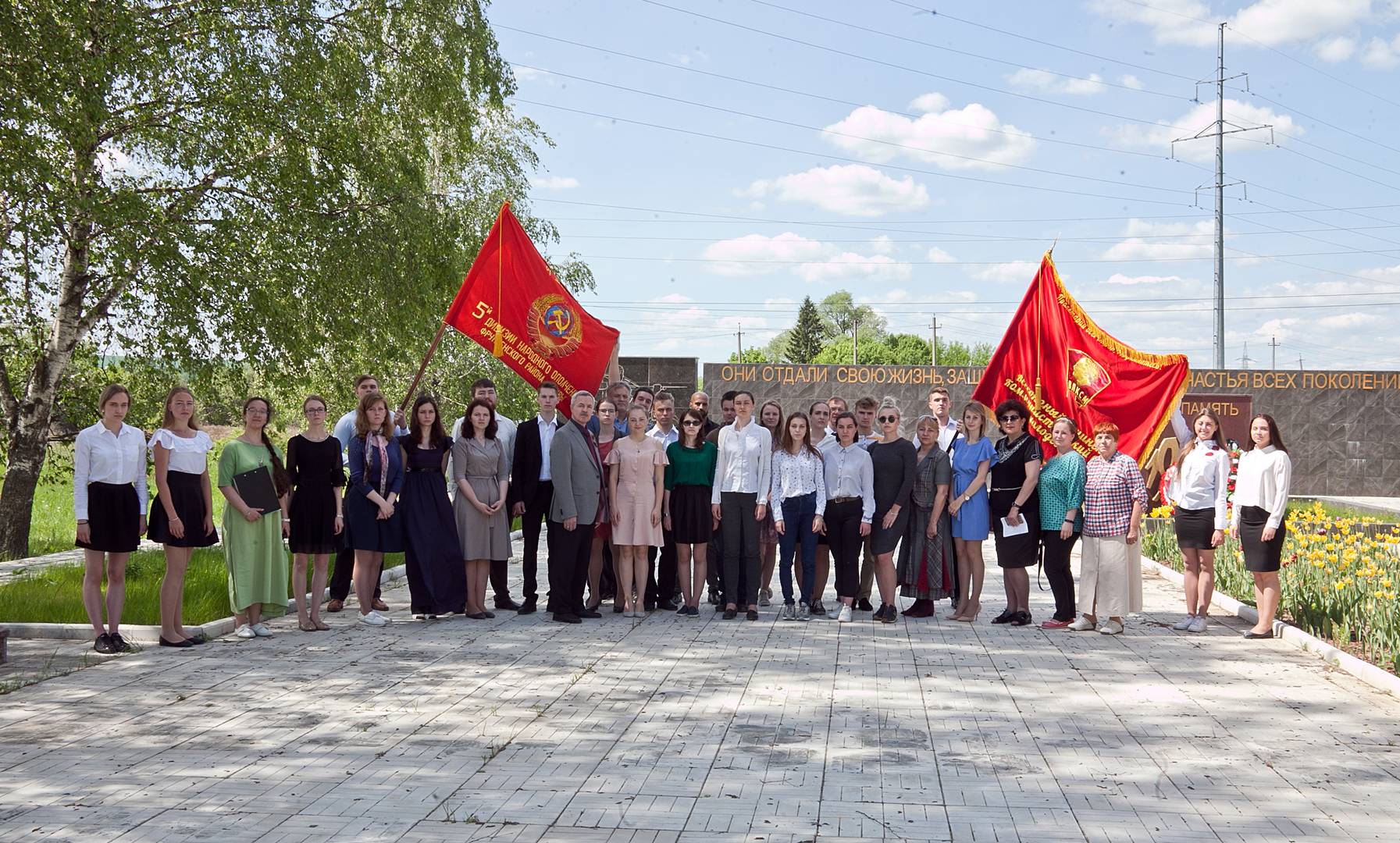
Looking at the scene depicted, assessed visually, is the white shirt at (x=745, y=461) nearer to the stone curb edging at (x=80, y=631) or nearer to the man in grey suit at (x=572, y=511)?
the man in grey suit at (x=572, y=511)

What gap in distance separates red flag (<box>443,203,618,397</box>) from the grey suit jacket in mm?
1659

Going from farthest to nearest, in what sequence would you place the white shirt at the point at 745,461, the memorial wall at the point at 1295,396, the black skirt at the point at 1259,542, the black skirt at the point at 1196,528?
1. the memorial wall at the point at 1295,396
2. the white shirt at the point at 745,461
3. the black skirt at the point at 1196,528
4. the black skirt at the point at 1259,542

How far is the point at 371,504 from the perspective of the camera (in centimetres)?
1067

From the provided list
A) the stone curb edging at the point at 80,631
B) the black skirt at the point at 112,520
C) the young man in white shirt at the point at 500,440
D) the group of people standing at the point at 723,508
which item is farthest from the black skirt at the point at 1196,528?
the black skirt at the point at 112,520

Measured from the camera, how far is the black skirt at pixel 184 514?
9.35m

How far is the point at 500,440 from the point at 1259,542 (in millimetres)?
6478

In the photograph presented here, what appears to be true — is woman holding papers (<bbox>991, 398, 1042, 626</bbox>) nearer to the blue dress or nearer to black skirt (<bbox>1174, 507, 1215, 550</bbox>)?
the blue dress

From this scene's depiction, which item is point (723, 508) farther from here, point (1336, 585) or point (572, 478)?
point (1336, 585)

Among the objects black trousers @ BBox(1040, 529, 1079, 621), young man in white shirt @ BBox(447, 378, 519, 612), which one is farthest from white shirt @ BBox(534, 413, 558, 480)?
black trousers @ BBox(1040, 529, 1079, 621)

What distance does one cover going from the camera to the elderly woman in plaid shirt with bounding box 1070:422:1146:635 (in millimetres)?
10258

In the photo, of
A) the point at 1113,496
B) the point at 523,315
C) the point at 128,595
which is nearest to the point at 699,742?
the point at 1113,496

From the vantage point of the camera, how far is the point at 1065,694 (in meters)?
7.82

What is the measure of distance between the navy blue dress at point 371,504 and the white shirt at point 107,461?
1.82m

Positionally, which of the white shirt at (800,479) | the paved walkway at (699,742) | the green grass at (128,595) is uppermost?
the white shirt at (800,479)
